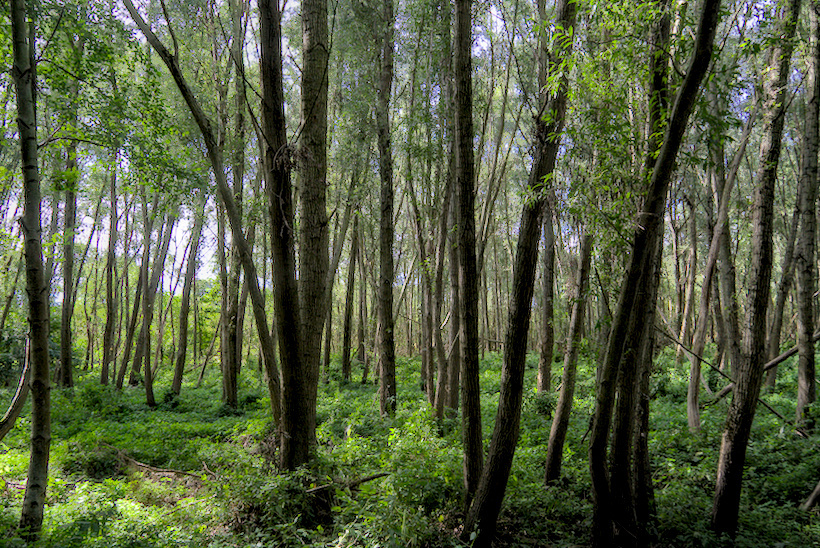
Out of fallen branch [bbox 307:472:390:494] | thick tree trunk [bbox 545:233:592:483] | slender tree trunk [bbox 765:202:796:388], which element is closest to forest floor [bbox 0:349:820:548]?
fallen branch [bbox 307:472:390:494]

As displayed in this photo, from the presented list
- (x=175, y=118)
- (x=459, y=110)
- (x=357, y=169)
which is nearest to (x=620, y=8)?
(x=459, y=110)

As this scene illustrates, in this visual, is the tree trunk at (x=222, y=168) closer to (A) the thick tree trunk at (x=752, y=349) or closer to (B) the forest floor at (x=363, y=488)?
(B) the forest floor at (x=363, y=488)

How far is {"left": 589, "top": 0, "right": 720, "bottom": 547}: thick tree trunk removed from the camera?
2896mm

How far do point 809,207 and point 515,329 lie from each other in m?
5.06

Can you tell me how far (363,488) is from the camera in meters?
4.05

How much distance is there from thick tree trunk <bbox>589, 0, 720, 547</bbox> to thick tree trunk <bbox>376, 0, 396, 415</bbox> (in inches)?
201

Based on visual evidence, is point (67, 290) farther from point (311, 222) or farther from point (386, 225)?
point (311, 222)

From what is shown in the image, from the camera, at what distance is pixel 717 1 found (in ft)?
9.19

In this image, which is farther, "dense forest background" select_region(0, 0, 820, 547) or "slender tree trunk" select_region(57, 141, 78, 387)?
"slender tree trunk" select_region(57, 141, 78, 387)

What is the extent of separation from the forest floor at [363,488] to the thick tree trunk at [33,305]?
31 centimetres

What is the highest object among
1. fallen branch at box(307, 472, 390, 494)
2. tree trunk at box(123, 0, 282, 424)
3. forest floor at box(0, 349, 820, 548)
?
tree trunk at box(123, 0, 282, 424)

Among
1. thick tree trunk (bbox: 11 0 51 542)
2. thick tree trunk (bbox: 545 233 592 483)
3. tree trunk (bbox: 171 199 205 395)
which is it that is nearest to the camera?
thick tree trunk (bbox: 11 0 51 542)

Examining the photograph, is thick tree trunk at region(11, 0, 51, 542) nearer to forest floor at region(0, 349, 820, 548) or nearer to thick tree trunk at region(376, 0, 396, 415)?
forest floor at region(0, 349, 820, 548)

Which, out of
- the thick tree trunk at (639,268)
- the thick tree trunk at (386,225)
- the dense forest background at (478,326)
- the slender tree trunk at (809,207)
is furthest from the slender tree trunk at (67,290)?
the slender tree trunk at (809,207)
